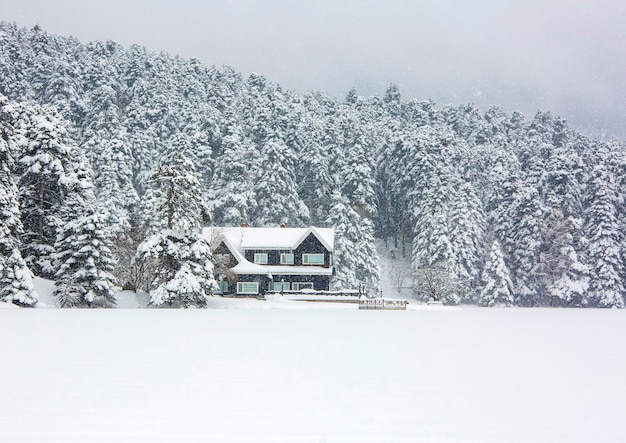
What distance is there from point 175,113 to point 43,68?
67.0ft

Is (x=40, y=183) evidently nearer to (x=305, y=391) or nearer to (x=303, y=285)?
(x=303, y=285)

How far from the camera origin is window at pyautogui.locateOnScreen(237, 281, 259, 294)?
56.3 meters

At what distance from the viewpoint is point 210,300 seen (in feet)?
154

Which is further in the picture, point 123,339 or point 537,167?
point 537,167

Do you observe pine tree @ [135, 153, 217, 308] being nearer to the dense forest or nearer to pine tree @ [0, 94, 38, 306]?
the dense forest

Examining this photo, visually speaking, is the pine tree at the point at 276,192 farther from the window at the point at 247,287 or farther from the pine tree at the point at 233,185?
the window at the point at 247,287

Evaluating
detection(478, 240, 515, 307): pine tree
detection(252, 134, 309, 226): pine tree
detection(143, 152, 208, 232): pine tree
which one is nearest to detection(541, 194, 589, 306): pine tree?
detection(478, 240, 515, 307): pine tree

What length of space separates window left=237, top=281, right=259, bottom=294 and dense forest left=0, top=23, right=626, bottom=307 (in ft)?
23.9

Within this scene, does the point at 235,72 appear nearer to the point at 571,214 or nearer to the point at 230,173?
the point at 230,173

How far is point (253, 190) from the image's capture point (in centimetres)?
6881

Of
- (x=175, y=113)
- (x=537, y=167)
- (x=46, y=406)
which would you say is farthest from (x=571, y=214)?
(x=46, y=406)

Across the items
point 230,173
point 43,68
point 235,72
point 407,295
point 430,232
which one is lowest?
point 407,295

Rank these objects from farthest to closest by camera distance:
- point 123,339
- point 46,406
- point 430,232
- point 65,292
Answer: point 430,232
point 65,292
point 123,339
point 46,406

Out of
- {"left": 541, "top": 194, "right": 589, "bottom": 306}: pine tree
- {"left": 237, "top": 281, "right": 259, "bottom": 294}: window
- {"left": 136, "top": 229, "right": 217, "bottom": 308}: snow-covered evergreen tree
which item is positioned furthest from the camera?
{"left": 541, "top": 194, "right": 589, "bottom": 306}: pine tree
